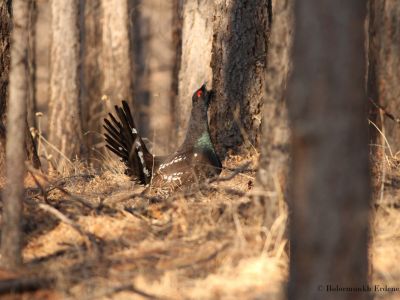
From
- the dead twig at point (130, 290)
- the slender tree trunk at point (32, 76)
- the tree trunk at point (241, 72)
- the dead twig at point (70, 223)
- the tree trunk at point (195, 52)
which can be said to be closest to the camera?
the dead twig at point (130, 290)

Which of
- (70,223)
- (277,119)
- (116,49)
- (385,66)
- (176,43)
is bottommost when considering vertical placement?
(70,223)

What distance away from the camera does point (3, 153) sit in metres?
7.99

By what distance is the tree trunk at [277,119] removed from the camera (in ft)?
18.2

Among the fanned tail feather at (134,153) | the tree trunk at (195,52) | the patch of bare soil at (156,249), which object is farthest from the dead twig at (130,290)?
the tree trunk at (195,52)

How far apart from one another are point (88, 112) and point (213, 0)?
32.1 feet

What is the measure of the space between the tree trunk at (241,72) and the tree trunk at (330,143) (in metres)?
6.74

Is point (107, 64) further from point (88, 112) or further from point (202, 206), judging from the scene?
point (202, 206)

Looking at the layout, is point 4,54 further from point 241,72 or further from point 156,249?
point 156,249

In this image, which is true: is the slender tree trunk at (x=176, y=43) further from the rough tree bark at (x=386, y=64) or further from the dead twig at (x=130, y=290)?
the dead twig at (x=130, y=290)

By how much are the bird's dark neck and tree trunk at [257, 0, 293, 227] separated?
2782mm

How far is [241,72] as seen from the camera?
1034 centimetres

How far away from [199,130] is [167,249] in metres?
3.38

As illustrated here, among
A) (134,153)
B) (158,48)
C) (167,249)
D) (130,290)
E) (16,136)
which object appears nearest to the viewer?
(130,290)

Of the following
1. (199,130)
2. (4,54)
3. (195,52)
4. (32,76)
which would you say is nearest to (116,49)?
(32,76)
